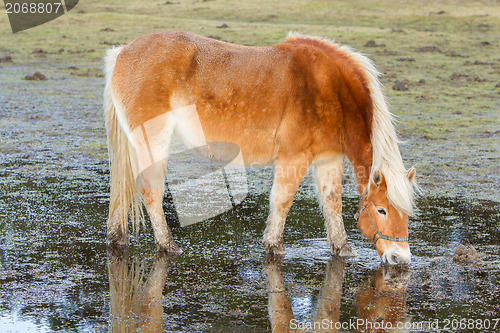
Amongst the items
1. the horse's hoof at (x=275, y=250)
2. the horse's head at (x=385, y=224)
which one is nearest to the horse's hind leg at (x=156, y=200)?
the horse's hoof at (x=275, y=250)

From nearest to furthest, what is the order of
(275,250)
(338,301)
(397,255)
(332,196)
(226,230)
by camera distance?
(338,301), (397,255), (275,250), (332,196), (226,230)

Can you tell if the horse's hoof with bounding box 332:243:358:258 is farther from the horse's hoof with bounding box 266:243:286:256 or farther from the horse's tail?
the horse's tail

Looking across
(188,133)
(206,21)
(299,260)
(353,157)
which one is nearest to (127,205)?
(188,133)

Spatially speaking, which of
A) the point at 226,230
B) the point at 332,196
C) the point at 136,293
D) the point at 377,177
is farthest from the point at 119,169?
the point at 377,177

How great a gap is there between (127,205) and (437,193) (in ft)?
12.7

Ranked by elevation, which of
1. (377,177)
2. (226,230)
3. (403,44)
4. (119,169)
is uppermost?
(377,177)

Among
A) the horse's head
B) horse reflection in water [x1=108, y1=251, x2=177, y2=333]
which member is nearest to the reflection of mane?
the horse's head

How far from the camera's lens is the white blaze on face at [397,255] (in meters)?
5.25

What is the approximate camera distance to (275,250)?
5.91 m

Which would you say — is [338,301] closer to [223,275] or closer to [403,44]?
[223,275]

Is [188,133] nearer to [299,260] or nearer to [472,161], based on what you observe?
[299,260]

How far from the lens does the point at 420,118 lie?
12422 mm

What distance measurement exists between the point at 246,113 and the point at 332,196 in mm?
1073

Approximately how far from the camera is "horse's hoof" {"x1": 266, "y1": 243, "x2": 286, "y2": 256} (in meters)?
5.91
